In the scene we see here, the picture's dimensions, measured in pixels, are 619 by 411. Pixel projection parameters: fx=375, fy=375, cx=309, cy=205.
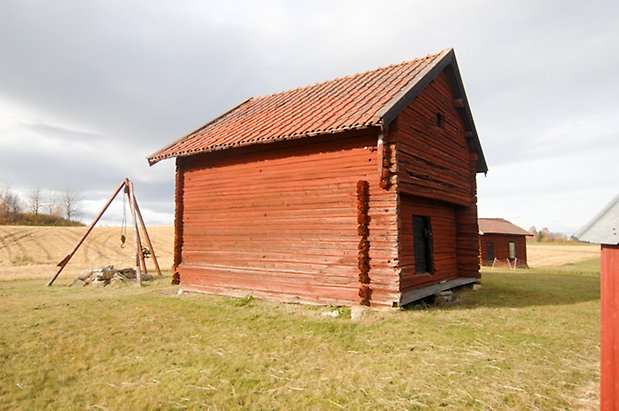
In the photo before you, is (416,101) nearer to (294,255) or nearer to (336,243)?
(336,243)

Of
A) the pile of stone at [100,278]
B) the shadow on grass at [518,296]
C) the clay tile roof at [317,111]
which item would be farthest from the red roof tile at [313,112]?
the pile of stone at [100,278]

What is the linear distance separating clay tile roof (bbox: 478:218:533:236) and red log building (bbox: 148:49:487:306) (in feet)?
66.5

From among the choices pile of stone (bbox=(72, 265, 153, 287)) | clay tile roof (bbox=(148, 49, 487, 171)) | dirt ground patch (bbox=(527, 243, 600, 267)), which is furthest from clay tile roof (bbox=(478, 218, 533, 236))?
pile of stone (bbox=(72, 265, 153, 287))

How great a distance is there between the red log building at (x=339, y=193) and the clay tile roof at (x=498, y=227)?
2027cm

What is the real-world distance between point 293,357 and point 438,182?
26.3 ft

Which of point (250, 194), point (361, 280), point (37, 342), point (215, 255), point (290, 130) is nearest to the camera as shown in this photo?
point (37, 342)

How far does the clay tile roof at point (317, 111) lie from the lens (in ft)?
33.7

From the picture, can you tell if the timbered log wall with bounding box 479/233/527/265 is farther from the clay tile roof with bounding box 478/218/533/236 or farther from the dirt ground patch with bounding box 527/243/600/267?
Result: the dirt ground patch with bounding box 527/243/600/267

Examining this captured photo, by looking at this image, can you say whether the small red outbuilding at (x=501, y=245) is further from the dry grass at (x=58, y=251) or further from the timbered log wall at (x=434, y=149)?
the dry grass at (x=58, y=251)

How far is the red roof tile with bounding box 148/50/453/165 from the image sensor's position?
1036cm

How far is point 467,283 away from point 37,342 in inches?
517

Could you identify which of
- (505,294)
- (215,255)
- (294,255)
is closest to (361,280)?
(294,255)

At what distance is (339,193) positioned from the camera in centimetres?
1053

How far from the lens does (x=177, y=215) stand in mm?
14047
